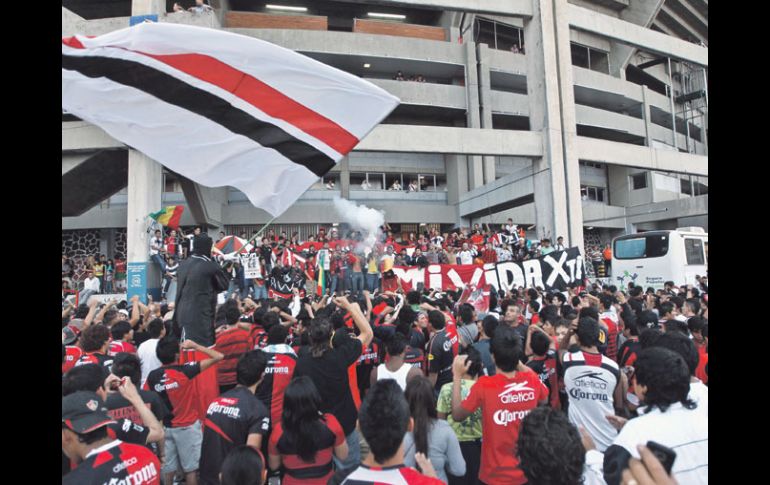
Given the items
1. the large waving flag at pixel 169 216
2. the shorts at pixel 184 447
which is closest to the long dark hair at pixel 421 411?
the shorts at pixel 184 447

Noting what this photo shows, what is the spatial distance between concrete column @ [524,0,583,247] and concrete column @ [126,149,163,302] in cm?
1519

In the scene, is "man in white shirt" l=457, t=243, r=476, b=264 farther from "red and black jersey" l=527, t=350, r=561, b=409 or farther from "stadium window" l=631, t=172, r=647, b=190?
"stadium window" l=631, t=172, r=647, b=190

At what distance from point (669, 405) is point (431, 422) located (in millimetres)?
1476

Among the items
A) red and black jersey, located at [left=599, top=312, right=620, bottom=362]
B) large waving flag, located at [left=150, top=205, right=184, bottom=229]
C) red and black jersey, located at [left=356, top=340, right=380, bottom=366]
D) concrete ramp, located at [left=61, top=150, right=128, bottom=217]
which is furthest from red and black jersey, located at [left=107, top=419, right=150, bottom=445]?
concrete ramp, located at [left=61, top=150, right=128, bottom=217]

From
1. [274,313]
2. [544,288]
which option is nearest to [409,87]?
[544,288]

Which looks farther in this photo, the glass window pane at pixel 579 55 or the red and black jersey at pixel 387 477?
the glass window pane at pixel 579 55

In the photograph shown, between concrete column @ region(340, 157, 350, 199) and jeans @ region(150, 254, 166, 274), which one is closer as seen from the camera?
jeans @ region(150, 254, 166, 274)

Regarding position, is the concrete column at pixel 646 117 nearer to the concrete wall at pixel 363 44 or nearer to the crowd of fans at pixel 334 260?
the concrete wall at pixel 363 44

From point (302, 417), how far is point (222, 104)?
3265mm

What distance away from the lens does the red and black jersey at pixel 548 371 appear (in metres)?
4.79

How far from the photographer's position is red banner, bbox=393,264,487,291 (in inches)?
558

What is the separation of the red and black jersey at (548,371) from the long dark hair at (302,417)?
7.78 ft

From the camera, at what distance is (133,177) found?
1786cm

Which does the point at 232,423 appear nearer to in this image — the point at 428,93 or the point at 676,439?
the point at 676,439
